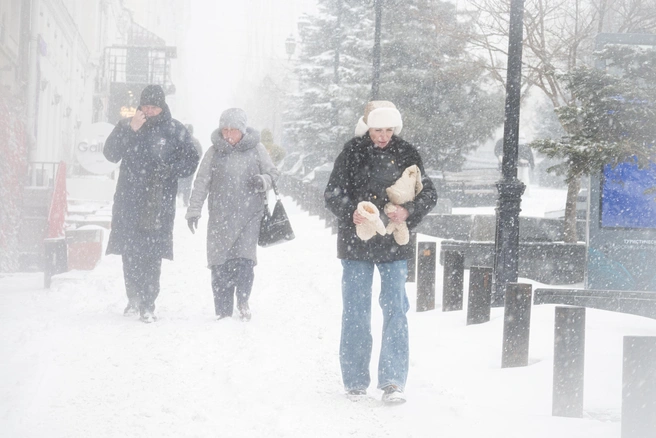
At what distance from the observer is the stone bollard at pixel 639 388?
3.97 metres

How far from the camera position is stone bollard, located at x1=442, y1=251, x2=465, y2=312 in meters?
8.68

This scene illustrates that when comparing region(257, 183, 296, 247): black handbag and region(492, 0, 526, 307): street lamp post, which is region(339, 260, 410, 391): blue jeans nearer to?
region(257, 183, 296, 247): black handbag

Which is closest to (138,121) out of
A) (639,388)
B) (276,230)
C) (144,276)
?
(144,276)

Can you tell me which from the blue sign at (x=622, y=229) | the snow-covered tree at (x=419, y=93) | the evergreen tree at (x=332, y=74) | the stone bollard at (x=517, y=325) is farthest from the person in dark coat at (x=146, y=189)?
the evergreen tree at (x=332, y=74)

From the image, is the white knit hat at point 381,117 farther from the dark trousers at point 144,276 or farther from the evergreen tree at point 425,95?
the evergreen tree at point 425,95

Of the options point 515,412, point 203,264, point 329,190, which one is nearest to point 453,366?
point 515,412

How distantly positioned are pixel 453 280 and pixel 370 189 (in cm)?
373

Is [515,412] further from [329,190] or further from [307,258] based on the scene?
[307,258]

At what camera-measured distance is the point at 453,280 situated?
8727mm

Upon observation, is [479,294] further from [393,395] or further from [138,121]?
[138,121]

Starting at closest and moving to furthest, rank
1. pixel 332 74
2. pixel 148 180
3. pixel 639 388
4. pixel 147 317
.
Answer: pixel 639 388, pixel 147 317, pixel 148 180, pixel 332 74

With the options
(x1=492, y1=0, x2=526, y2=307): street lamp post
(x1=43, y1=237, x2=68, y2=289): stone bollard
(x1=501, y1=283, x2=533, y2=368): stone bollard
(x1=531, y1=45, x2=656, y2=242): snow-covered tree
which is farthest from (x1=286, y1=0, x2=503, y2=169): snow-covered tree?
(x1=501, y1=283, x2=533, y2=368): stone bollard

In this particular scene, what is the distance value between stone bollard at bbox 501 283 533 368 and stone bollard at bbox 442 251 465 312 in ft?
8.55

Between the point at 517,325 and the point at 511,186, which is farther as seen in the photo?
the point at 511,186
